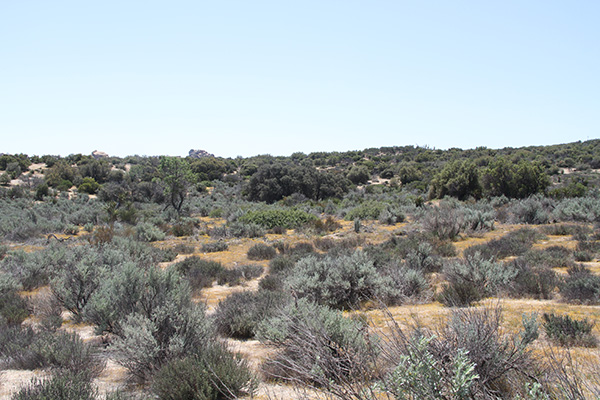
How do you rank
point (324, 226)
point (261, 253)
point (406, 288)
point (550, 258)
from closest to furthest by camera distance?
point (406, 288) < point (550, 258) < point (261, 253) < point (324, 226)

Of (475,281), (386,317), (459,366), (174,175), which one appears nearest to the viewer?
(459,366)

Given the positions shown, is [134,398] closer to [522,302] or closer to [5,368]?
[5,368]

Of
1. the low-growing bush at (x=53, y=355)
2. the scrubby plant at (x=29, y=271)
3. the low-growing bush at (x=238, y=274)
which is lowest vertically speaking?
the low-growing bush at (x=238, y=274)

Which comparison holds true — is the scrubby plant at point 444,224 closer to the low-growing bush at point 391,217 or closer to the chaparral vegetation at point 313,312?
the chaparral vegetation at point 313,312

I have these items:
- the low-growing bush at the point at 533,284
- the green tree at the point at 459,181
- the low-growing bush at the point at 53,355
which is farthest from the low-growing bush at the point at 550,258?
the green tree at the point at 459,181

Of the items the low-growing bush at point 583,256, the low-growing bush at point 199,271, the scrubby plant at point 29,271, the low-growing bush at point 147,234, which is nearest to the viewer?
the scrubby plant at point 29,271

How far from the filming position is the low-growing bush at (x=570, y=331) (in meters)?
4.17

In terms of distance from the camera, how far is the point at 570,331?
14.2 ft

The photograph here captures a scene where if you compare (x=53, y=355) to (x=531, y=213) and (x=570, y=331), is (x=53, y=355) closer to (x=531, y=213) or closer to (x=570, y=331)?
(x=570, y=331)

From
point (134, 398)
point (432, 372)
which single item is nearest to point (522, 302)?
point (432, 372)

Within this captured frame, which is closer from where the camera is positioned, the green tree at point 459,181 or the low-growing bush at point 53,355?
the low-growing bush at point 53,355

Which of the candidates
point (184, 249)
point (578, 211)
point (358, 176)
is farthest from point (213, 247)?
point (358, 176)

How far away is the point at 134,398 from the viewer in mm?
3342

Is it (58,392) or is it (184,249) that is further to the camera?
(184,249)
